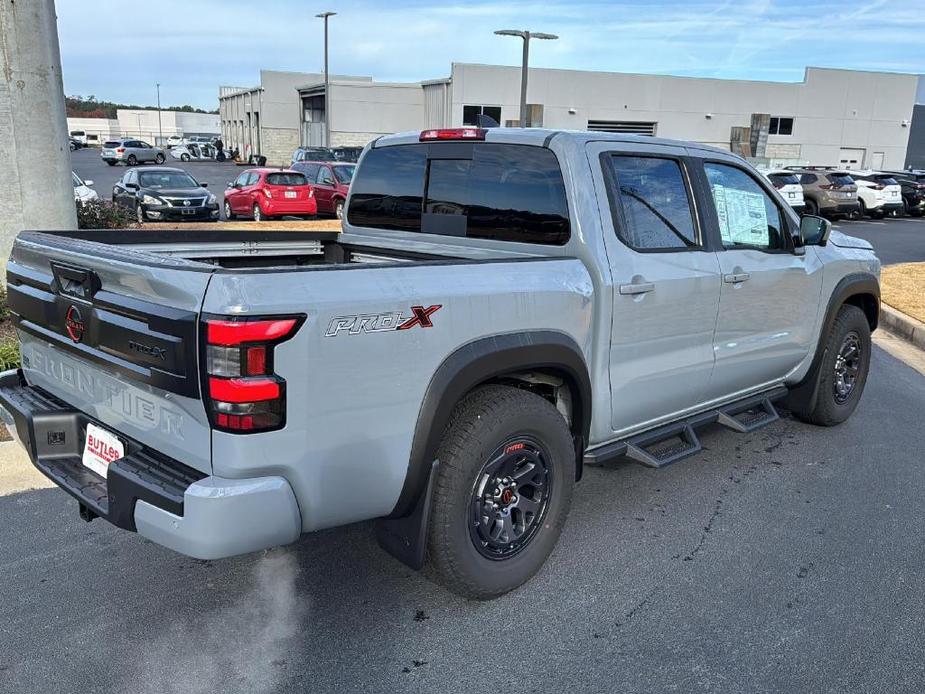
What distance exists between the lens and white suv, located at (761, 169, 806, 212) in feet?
75.7

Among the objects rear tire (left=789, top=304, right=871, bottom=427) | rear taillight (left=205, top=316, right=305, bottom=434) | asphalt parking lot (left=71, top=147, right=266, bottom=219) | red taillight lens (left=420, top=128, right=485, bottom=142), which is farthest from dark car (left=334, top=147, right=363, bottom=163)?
rear taillight (left=205, top=316, right=305, bottom=434)

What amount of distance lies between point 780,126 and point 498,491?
51.5 m

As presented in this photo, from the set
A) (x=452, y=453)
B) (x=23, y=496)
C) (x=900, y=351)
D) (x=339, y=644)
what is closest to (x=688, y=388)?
(x=452, y=453)

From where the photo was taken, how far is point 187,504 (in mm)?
2482

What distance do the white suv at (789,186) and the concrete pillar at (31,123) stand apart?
66.6 ft

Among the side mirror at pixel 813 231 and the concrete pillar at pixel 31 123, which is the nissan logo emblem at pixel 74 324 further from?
the concrete pillar at pixel 31 123

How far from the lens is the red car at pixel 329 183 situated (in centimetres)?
2094

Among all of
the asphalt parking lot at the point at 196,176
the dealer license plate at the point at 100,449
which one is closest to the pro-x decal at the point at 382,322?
the dealer license plate at the point at 100,449

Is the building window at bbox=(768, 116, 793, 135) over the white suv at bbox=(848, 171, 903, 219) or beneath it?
over

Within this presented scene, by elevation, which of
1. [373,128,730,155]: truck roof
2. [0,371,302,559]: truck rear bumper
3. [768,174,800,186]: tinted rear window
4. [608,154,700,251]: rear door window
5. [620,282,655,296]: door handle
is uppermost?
[373,128,730,155]: truck roof

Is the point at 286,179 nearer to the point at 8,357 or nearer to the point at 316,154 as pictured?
the point at 316,154

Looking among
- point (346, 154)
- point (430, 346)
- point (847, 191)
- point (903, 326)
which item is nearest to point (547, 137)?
point (430, 346)

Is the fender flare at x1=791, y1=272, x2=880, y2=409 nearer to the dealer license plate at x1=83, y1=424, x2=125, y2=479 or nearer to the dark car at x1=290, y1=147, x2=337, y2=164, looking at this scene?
the dealer license plate at x1=83, y1=424, x2=125, y2=479

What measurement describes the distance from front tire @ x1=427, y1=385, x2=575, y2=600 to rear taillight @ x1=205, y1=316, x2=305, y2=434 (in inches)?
32.9
